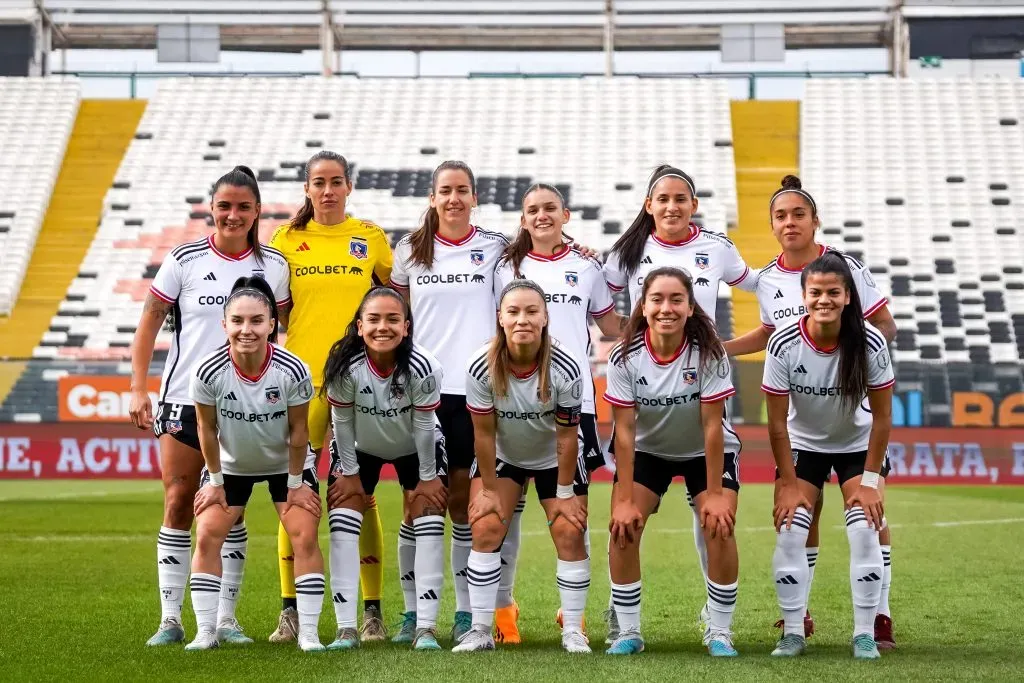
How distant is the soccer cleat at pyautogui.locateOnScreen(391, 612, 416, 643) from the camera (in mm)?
5715

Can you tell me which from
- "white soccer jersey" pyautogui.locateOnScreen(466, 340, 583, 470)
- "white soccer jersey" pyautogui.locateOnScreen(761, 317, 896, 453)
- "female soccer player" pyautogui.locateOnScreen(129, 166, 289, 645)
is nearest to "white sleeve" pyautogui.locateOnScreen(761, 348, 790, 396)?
"white soccer jersey" pyautogui.locateOnScreen(761, 317, 896, 453)

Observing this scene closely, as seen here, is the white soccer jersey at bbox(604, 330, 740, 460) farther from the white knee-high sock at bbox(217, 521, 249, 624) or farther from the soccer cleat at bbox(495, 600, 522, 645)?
the white knee-high sock at bbox(217, 521, 249, 624)

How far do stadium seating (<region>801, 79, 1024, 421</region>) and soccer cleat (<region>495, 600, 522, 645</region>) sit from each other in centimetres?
1741

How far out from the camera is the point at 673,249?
5949 mm

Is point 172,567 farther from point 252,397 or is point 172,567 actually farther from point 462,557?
point 462,557

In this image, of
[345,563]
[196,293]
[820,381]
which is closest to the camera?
[820,381]

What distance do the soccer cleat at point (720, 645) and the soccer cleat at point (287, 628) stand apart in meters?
1.81

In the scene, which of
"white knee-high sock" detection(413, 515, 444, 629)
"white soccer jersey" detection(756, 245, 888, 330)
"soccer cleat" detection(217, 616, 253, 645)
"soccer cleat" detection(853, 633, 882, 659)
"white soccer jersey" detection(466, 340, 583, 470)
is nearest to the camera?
"soccer cleat" detection(853, 633, 882, 659)

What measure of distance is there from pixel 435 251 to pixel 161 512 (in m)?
8.10

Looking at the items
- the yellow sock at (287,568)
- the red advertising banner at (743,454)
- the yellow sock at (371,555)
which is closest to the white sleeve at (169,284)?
the yellow sock at (287,568)

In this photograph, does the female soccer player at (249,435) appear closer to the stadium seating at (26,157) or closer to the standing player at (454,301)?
the standing player at (454,301)

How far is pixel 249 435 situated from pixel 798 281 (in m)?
2.52

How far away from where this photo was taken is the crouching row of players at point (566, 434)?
5.27 meters

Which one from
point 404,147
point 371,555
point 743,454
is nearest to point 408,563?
point 371,555
